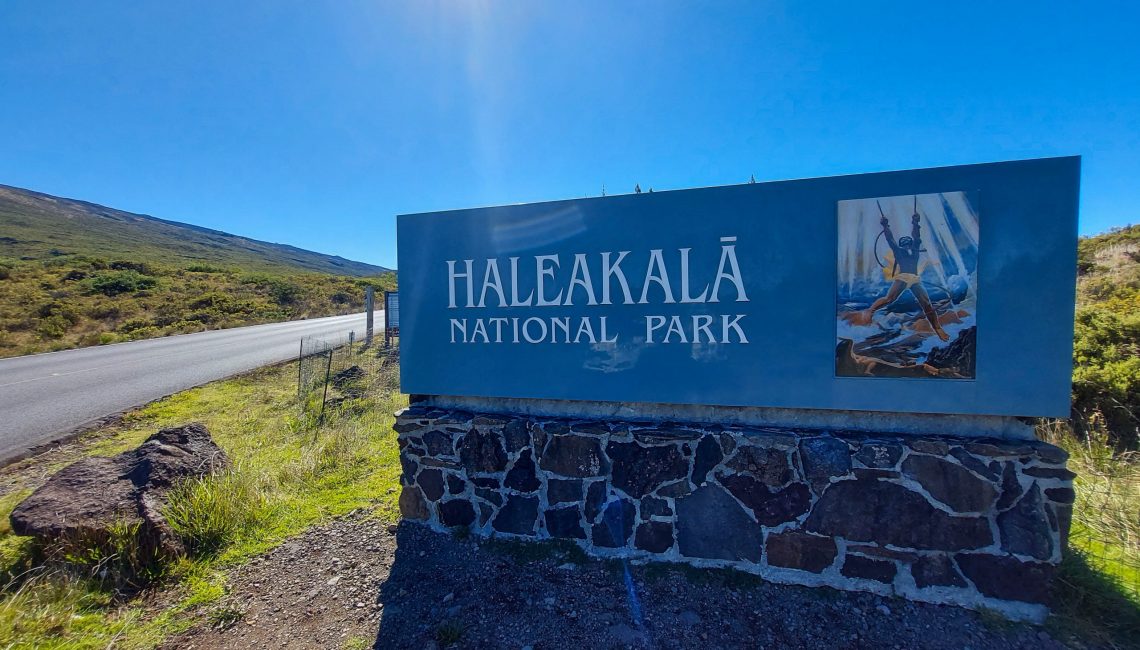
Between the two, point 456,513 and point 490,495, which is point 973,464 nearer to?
point 490,495

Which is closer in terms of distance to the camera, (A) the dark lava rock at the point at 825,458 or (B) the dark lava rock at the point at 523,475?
(A) the dark lava rock at the point at 825,458

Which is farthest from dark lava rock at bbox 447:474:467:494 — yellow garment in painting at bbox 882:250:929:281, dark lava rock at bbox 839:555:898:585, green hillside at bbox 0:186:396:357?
green hillside at bbox 0:186:396:357

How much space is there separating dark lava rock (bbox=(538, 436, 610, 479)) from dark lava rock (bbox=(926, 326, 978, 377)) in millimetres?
2172

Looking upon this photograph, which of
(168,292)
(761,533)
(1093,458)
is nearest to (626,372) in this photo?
(761,533)

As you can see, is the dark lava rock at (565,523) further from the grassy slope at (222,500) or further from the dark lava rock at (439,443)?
the grassy slope at (222,500)

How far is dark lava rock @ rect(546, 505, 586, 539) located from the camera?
3297mm

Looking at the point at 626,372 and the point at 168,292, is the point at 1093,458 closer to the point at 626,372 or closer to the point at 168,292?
the point at 626,372

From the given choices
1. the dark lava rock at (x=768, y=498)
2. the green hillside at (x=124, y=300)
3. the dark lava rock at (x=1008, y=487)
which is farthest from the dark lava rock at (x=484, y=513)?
the green hillside at (x=124, y=300)

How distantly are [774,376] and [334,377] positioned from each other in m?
7.74

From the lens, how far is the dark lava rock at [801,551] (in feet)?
9.35

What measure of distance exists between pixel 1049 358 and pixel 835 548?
5.40 feet

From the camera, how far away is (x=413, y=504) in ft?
12.0

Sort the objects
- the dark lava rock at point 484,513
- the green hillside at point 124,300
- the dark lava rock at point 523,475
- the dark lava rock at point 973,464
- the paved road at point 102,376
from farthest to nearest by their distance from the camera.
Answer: the green hillside at point 124,300, the paved road at point 102,376, the dark lava rock at point 484,513, the dark lava rock at point 523,475, the dark lava rock at point 973,464

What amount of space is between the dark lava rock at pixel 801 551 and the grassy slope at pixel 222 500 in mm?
2946
